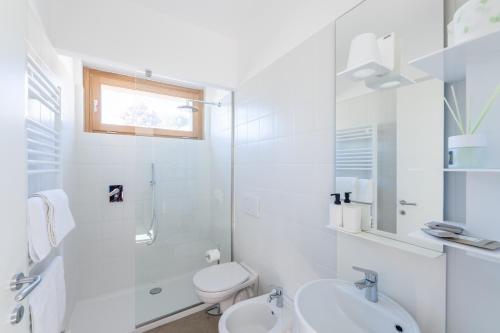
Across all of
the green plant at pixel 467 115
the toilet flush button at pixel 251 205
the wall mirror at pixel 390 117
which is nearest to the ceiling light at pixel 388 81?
the wall mirror at pixel 390 117

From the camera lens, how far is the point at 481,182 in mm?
721

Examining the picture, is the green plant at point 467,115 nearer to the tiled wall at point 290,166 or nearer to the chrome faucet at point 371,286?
the tiled wall at point 290,166

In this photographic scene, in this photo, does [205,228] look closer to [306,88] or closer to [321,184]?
[321,184]

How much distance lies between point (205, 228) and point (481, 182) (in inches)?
85.7

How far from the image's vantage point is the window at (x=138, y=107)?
2.08 meters

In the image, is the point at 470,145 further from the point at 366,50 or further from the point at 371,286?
the point at 371,286

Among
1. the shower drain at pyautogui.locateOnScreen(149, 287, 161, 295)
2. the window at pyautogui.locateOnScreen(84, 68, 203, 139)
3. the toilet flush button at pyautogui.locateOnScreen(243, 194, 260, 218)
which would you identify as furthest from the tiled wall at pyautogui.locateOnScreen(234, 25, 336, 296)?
the shower drain at pyautogui.locateOnScreen(149, 287, 161, 295)

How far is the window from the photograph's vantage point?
2.08 m

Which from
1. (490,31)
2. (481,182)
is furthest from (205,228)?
(490,31)

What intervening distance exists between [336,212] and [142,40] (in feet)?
6.22

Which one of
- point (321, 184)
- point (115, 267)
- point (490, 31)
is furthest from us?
point (115, 267)

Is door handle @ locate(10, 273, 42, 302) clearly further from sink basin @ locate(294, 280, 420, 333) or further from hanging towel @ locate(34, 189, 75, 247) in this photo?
sink basin @ locate(294, 280, 420, 333)

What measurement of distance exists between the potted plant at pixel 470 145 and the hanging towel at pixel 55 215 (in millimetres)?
1652

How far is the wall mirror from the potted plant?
98 mm
